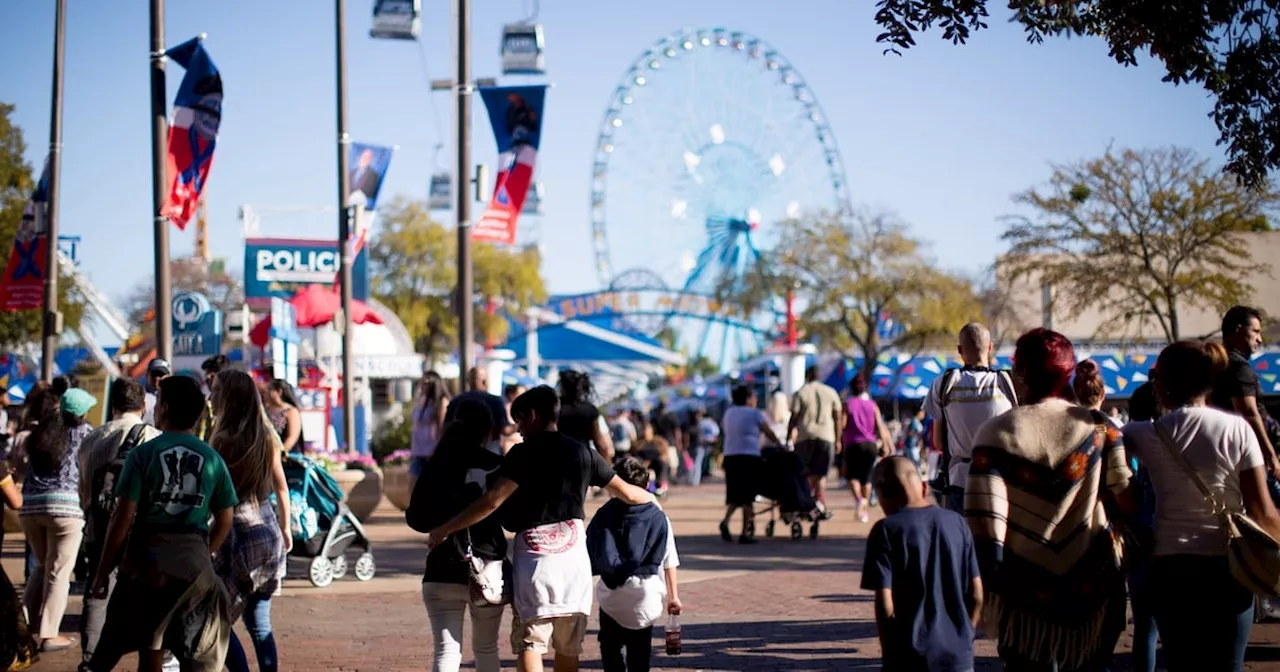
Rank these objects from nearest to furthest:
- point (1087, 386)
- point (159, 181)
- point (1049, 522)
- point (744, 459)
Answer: point (1049, 522), point (1087, 386), point (159, 181), point (744, 459)

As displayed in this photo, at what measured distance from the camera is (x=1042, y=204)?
30.5 m

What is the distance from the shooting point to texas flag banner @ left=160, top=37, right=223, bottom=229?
45.9 feet

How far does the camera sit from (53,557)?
8.70 meters

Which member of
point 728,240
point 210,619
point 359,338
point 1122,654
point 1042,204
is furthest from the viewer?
point 728,240

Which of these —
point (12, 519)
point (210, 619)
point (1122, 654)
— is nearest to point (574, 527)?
point (210, 619)

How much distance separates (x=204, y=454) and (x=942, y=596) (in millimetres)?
2949

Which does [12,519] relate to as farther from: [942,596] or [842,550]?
[942,596]

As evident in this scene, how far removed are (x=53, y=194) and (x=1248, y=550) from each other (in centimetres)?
1918

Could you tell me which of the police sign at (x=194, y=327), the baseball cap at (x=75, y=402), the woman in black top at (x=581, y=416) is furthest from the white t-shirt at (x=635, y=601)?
the police sign at (x=194, y=327)

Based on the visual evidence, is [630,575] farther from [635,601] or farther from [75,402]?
[75,402]

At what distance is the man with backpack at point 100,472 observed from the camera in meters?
7.19

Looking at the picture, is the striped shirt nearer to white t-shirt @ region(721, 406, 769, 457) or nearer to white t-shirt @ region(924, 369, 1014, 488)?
white t-shirt @ region(924, 369, 1014, 488)

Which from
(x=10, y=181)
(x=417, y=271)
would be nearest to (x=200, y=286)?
(x=417, y=271)

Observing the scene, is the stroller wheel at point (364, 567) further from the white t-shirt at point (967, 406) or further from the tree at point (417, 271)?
the tree at point (417, 271)
